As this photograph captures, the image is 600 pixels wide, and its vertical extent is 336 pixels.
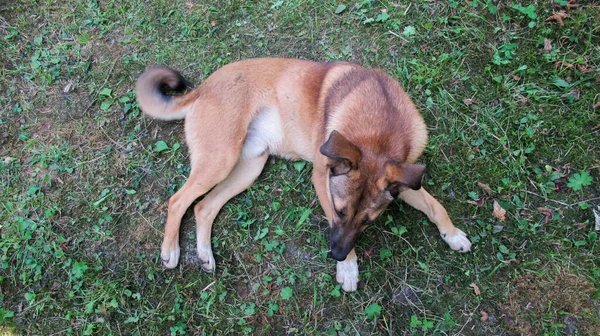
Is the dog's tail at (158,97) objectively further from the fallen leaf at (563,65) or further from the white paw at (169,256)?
the fallen leaf at (563,65)

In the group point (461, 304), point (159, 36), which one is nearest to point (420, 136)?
point (461, 304)

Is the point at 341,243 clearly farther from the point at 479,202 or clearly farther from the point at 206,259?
the point at 479,202

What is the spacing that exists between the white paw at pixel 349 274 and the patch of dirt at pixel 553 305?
1.45m

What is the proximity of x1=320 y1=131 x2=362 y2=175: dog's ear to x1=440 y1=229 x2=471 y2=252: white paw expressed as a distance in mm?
1523

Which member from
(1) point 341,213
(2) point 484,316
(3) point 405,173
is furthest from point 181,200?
(2) point 484,316

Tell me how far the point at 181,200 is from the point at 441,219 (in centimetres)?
266

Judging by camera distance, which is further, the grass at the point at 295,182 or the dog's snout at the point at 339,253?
the grass at the point at 295,182

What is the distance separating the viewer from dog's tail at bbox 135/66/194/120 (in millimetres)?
4117

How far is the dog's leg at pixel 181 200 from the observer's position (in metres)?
3.92

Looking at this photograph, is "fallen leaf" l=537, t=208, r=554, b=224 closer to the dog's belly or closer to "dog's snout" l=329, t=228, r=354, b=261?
"dog's snout" l=329, t=228, r=354, b=261

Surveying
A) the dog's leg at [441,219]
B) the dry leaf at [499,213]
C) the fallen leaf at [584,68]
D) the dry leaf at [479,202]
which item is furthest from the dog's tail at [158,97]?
the fallen leaf at [584,68]

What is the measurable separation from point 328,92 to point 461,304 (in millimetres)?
2457

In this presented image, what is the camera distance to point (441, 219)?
3783 mm

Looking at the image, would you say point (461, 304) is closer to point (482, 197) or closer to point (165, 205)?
point (482, 197)
